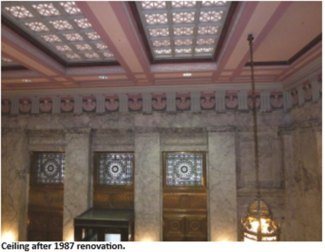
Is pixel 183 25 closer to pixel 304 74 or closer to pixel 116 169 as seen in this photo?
pixel 304 74

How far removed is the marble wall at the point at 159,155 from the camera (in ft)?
21.8

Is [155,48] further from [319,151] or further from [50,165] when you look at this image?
[50,165]

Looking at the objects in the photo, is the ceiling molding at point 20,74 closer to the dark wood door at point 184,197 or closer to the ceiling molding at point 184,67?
the ceiling molding at point 184,67

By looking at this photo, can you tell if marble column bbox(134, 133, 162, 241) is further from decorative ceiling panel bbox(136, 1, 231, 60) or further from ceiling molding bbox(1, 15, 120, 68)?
decorative ceiling panel bbox(136, 1, 231, 60)

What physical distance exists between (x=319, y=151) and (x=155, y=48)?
166 inches

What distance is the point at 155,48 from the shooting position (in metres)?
4.92

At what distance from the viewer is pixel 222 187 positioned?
6723mm

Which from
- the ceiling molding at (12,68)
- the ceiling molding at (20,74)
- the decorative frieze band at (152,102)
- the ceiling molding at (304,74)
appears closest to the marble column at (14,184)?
the decorative frieze band at (152,102)

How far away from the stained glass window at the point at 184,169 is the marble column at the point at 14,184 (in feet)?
14.7

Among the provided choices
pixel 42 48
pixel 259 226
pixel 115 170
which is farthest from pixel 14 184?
pixel 259 226

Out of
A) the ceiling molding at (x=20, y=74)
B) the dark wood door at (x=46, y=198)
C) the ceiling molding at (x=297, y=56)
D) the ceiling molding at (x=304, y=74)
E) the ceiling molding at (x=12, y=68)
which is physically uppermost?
the ceiling molding at (x=12, y=68)

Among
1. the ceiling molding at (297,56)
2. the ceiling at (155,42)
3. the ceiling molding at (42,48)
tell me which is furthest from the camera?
the ceiling molding at (297,56)

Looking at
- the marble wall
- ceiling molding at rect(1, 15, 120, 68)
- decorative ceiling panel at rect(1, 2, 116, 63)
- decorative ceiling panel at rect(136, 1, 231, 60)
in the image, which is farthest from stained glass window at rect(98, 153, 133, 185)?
decorative ceiling panel at rect(136, 1, 231, 60)

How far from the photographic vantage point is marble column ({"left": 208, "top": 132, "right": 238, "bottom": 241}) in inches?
262
